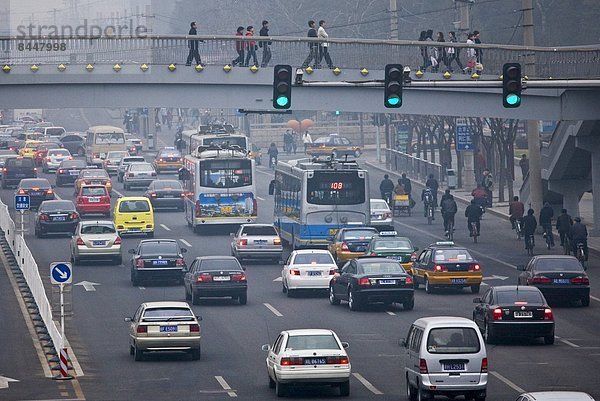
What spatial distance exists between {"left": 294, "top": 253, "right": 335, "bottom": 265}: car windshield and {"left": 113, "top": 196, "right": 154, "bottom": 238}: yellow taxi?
17078mm

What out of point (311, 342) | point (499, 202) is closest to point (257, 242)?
point (499, 202)

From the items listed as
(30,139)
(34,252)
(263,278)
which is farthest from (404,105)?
(30,139)

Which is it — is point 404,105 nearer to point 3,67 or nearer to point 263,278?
point 263,278

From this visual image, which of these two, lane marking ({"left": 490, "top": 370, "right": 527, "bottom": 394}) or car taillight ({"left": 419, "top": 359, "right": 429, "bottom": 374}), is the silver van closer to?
car taillight ({"left": 419, "top": 359, "right": 429, "bottom": 374})

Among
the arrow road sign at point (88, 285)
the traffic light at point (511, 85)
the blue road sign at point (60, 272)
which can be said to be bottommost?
the arrow road sign at point (88, 285)

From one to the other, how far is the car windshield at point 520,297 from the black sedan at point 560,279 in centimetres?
650

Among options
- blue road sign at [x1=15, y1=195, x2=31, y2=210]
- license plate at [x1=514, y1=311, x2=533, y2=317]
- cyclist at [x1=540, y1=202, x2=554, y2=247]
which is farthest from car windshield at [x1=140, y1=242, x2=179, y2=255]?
license plate at [x1=514, y1=311, x2=533, y2=317]

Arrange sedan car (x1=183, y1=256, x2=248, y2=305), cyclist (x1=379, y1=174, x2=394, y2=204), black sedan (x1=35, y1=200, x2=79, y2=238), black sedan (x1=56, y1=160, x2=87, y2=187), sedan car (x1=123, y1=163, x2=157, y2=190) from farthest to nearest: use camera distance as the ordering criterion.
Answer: black sedan (x1=56, y1=160, x2=87, y2=187) → sedan car (x1=123, y1=163, x2=157, y2=190) → cyclist (x1=379, y1=174, x2=394, y2=204) → black sedan (x1=35, y1=200, x2=79, y2=238) → sedan car (x1=183, y1=256, x2=248, y2=305)

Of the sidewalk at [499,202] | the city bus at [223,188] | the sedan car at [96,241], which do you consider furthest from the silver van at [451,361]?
the city bus at [223,188]

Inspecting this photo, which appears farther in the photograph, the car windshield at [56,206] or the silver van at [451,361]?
the car windshield at [56,206]

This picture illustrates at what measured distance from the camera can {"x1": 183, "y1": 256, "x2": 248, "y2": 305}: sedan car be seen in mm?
41688

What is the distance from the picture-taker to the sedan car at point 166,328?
104ft

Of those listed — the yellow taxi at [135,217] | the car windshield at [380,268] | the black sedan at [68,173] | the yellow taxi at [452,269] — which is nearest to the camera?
the car windshield at [380,268]

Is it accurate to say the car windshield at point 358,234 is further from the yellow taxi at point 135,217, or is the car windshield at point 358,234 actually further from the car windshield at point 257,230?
the yellow taxi at point 135,217
